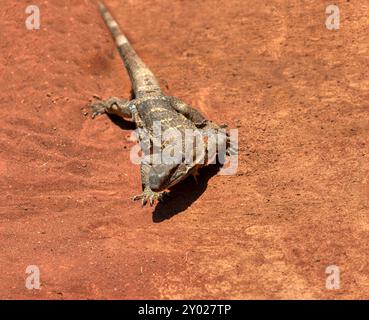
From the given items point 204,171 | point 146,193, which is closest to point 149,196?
point 146,193

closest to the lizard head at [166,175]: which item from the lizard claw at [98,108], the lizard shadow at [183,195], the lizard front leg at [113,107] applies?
the lizard shadow at [183,195]

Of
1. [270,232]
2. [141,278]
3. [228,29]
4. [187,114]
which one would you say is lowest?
[141,278]

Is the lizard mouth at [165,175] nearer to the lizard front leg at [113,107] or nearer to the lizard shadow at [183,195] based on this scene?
the lizard shadow at [183,195]

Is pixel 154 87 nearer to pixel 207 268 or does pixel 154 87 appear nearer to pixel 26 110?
pixel 26 110

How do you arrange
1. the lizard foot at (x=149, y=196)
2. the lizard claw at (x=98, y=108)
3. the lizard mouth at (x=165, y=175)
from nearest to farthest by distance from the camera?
1. the lizard mouth at (x=165, y=175)
2. the lizard foot at (x=149, y=196)
3. the lizard claw at (x=98, y=108)

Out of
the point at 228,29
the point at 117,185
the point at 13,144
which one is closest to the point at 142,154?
the point at 117,185

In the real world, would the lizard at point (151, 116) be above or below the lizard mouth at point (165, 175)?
above
